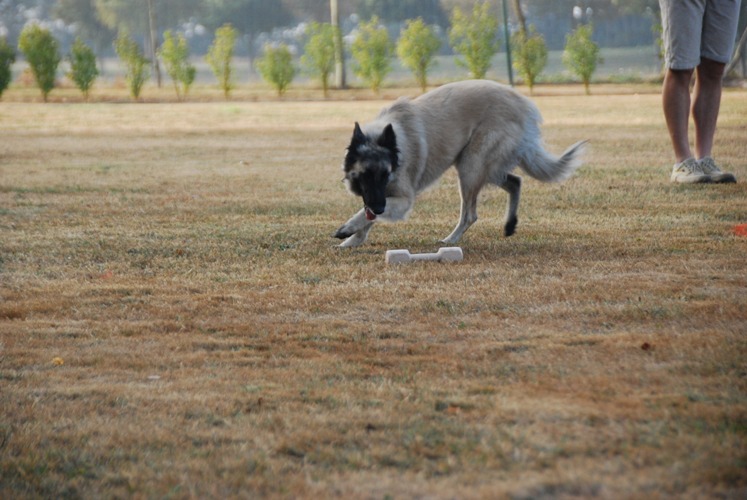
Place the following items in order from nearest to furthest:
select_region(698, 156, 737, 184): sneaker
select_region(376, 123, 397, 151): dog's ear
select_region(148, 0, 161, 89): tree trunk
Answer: select_region(376, 123, 397, 151): dog's ear
select_region(698, 156, 737, 184): sneaker
select_region(148, 0, 161, 89): tree trunk

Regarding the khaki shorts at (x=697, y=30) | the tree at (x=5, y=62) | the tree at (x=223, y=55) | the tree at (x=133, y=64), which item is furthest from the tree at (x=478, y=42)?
the khaki shorts at (x=697, y=30)

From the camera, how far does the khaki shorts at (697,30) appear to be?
29.8ft

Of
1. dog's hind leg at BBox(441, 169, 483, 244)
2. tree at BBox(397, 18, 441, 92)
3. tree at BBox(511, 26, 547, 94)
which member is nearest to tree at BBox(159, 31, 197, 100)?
tree at BBox(397, 18, 441, 92)

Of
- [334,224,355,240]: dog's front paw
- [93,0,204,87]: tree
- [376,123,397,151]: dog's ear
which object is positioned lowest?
[334,224,355,240]: dog's front paw

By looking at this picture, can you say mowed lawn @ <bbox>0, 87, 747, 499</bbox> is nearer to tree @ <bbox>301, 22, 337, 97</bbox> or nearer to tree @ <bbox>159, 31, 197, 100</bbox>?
tree @ <bbox>301, 22, 337, 97</bbox>

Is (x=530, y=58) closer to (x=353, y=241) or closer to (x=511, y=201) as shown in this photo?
(x=511, y=201)

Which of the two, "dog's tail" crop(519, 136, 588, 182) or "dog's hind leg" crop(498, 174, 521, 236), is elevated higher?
"dog's tail" crop(519, 136, 588, 182)

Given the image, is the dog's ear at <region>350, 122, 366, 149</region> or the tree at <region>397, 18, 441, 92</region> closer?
the dog's ear at <region>350, 122, 366, 149</region>

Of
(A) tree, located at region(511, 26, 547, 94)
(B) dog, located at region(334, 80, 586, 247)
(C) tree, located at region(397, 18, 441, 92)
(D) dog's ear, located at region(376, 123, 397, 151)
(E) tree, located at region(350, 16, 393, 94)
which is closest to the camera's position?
(D) dog's ear, located at region(376, 123, 397, 151)

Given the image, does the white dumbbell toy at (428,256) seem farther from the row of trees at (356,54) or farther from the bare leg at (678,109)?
the row of trees at (356,54)

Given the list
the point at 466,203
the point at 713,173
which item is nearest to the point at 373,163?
the point at 466,203

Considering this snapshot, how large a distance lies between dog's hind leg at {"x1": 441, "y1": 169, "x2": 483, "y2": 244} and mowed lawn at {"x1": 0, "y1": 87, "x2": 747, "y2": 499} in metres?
0.17

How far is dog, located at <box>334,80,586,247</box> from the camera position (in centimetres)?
655

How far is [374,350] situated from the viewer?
14.0ft
